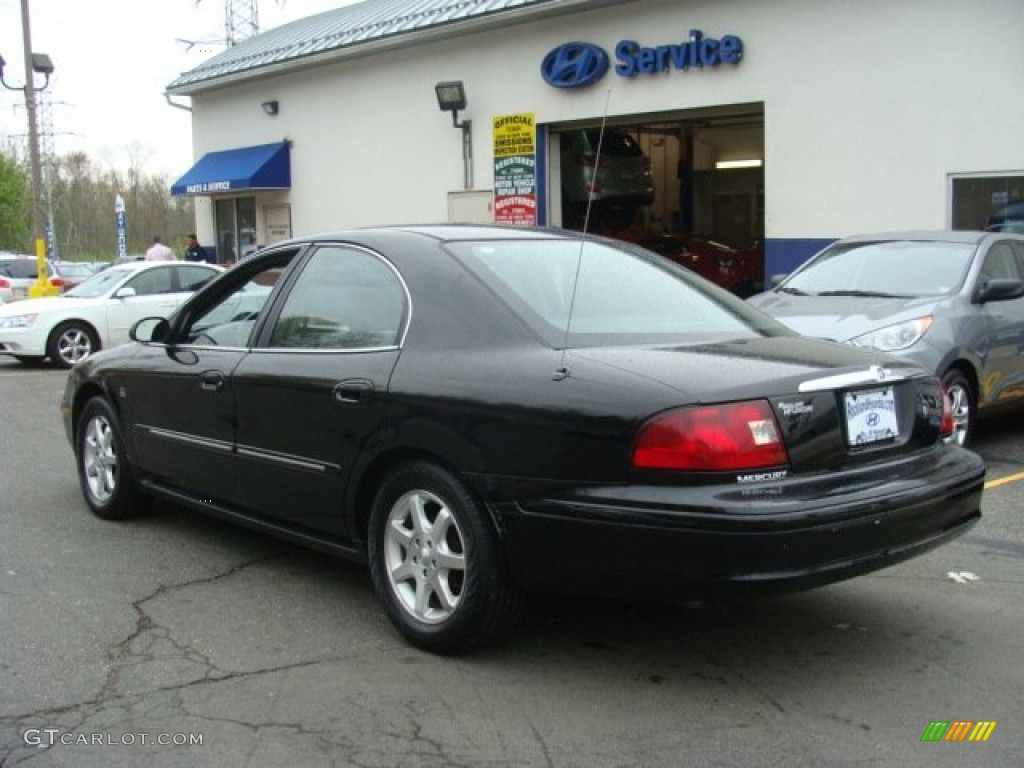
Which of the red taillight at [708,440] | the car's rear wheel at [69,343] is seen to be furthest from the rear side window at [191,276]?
the red taillight at [708,440]

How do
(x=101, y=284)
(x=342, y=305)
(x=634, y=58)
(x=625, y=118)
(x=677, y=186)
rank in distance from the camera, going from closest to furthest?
(x=342, y=305) → (x=634, y=58) → (x=101, y=284) → (x=625, y=118) → (x=677, y=186)

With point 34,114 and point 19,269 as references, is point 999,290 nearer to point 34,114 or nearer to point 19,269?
point 34,114

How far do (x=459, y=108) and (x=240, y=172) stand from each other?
613cm

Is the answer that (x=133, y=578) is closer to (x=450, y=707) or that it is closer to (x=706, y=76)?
(x=450, y=707)

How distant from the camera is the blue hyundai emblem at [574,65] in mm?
15602

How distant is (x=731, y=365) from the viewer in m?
3.70

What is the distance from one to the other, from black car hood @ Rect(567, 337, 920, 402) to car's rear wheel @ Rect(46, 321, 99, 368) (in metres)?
12.3

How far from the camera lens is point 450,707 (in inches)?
142

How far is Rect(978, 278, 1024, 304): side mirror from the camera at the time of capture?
764cm

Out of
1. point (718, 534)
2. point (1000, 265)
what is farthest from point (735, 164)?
point (718, 534)

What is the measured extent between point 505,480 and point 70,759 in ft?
5.12

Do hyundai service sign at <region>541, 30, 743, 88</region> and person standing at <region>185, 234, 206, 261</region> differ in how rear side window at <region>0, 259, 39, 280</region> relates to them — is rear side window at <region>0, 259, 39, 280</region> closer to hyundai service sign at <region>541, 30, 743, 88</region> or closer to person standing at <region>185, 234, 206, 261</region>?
person standing at <region>185, 234, 206, 261</region>

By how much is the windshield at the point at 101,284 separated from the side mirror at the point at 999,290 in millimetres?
11511

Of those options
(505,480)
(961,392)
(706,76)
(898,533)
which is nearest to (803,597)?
(898,533)
